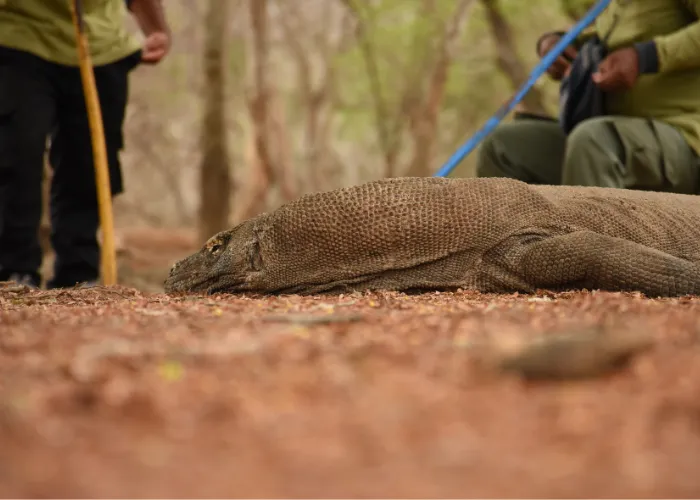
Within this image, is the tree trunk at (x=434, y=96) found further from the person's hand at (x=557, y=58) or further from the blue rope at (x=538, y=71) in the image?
the blue rope at (x=538, y=71)

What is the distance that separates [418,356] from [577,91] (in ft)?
10.3

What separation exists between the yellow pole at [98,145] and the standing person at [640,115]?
1.96 meters

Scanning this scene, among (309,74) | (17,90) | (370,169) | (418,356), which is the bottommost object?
(370,169)

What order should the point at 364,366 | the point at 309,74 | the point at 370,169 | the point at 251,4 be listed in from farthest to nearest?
the point at 370,169
the point at 309,74
the point at 251,4
the point at 364,366

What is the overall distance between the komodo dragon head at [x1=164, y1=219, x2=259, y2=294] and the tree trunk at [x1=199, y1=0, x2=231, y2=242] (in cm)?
495

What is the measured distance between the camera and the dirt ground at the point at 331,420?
67 centimetres

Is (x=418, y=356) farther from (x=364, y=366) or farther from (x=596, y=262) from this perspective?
(x=596, y=262)

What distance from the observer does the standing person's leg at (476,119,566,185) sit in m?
4.08

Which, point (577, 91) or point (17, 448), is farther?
point (577, 91)

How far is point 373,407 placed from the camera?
835mm

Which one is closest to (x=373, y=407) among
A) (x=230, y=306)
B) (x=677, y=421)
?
(x=677, y=421)

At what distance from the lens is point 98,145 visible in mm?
3363

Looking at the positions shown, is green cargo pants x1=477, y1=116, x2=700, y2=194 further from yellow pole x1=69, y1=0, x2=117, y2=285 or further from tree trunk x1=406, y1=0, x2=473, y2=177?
tree trunk x1=406, y1=0, x2=473, y2=177

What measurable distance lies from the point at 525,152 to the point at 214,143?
4507mm
